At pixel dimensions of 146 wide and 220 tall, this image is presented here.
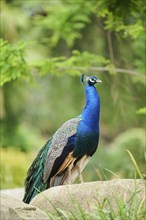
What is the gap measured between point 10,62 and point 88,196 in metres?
2.67

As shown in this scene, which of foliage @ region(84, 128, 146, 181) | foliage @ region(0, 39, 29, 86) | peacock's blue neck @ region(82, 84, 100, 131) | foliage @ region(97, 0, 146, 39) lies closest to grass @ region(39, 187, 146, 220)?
peacock's blue neck @ region(82, 84, 100, 131)

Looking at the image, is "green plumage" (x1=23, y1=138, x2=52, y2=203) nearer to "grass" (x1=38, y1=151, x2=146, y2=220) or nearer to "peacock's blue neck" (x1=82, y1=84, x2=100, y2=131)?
"peacock's blue neck" (x1=82, y1=84, x2=100, y2=131)

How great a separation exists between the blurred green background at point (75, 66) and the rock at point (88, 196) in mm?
784

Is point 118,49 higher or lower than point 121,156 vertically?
higher

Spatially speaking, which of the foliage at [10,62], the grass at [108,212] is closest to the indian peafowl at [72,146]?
the grass at [108,212]

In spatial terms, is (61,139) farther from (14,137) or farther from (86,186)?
(14,137)

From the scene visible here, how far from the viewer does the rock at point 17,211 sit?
4656 mm

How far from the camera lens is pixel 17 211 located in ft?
16.0

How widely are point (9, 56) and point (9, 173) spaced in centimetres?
506

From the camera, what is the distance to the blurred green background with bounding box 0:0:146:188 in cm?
818

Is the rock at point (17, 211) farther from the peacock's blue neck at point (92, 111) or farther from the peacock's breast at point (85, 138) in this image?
the peacock's blue neck at point (92, 111)

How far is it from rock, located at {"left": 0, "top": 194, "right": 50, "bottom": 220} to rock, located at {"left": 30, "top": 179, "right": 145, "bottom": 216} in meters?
0.32

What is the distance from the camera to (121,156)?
45.1 feet

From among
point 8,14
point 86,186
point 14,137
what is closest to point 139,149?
point 14,137
